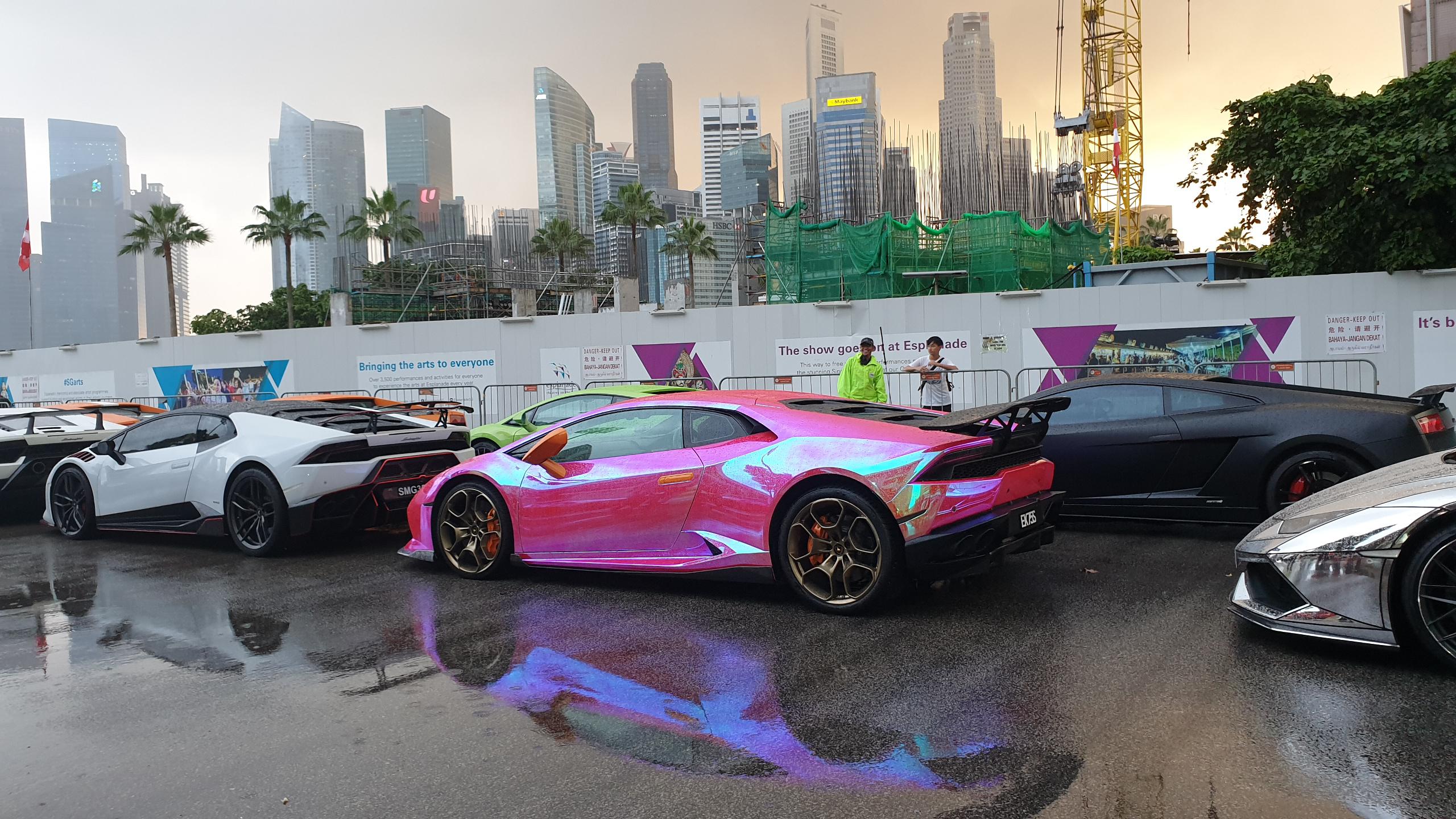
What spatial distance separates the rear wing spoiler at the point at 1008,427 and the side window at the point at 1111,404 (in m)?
1.84

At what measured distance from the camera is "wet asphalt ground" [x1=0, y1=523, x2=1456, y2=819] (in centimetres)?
299

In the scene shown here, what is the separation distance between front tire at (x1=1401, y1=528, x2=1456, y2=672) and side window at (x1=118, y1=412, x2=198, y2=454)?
344 inches

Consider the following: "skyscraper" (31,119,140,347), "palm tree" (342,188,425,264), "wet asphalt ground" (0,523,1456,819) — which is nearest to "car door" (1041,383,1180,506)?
"wet asphalt ground" (0,523,1456,819)

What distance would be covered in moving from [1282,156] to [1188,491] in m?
13.4

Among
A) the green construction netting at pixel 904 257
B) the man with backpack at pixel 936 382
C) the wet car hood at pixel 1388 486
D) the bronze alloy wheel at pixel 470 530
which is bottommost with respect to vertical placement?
the bronze alloy wheel at pixel 470 530

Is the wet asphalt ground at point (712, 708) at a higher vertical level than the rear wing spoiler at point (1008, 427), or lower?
lower

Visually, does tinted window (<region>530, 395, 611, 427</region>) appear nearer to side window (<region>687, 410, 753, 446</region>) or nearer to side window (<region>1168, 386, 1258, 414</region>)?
side window (<region>687, 410, 753, 446</region>)

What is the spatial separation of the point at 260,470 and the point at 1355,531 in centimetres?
749

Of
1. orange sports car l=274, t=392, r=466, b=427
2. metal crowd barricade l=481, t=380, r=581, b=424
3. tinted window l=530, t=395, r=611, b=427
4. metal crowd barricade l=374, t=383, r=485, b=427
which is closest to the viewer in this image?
tinted window l=530, t=395, r=611, b=427

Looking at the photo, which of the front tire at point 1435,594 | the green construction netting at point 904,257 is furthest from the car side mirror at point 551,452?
the green construction netting at point 904,257

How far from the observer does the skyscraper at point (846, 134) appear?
219 feet

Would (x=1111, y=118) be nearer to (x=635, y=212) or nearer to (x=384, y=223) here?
(x=635, y=212)

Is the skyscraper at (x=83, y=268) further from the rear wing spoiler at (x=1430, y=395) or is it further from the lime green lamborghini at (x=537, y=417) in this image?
the rear wing spoiler at (x=1430, y=395)

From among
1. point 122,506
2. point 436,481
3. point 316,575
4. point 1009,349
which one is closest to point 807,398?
point 436,481
